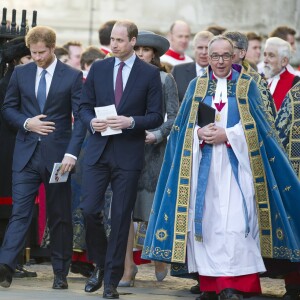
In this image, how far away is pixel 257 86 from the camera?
13.1 metres

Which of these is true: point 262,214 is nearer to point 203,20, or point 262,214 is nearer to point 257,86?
point 257,86

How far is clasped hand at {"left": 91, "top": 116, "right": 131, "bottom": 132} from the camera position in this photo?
42.0 feet

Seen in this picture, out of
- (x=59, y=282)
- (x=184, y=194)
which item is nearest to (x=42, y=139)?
(x=59, y=282)

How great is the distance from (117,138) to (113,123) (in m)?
0.21

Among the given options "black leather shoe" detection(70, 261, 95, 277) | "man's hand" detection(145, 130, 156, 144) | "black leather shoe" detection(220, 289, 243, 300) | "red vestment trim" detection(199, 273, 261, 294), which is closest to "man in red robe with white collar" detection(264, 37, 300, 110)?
"man's hand" detection(145, 130, 156, 144)

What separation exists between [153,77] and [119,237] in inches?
50.7

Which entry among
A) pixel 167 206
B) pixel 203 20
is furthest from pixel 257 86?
pixel 203 20

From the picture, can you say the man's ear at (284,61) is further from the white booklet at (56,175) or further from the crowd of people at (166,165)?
the white booklet at (56,175)

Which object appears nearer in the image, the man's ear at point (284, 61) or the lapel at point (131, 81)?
the lapel at point (131, 81)

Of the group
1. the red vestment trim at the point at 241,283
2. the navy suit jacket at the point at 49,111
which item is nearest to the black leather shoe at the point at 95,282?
the navy suit jacket at the point at 49,111

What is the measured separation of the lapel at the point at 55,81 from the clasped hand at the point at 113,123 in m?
0.65

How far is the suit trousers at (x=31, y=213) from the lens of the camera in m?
13.3

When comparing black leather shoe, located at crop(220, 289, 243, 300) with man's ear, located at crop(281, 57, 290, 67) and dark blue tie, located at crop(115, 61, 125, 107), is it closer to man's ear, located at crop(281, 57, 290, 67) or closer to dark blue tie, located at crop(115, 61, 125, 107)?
dark blue tie, located at crop(115, 61, 125, 107)

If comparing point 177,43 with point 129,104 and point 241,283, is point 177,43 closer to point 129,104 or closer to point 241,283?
point 129,104
